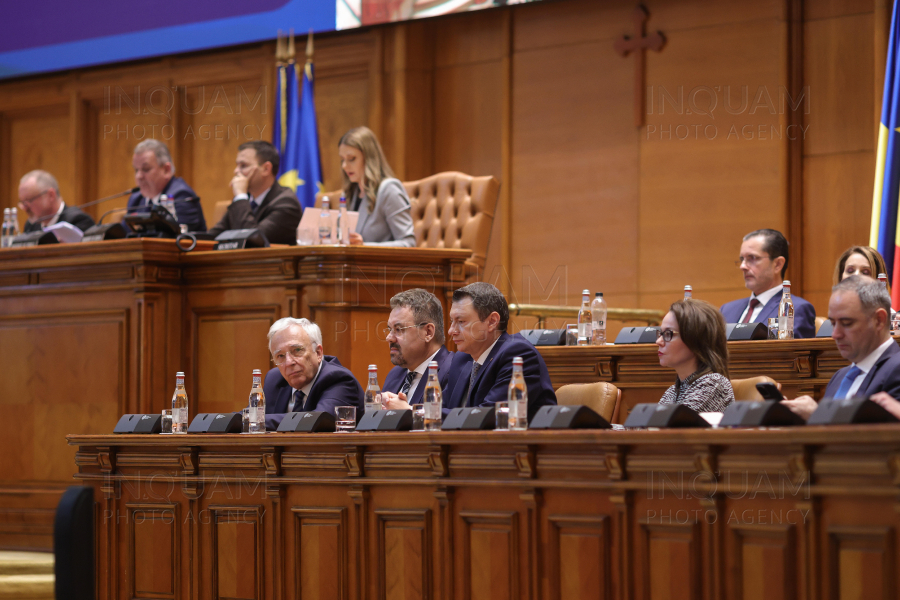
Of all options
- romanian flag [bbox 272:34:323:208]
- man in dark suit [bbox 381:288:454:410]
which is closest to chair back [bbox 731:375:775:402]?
man in dark suit [bbox 381:288:454:410]

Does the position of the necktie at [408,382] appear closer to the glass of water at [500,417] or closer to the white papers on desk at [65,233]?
the glass of water at [500,417]

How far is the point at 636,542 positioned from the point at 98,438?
2.13 meters

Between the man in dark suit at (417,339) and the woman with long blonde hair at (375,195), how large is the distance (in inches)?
51.7

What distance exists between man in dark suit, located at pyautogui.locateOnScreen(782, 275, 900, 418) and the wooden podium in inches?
84.2

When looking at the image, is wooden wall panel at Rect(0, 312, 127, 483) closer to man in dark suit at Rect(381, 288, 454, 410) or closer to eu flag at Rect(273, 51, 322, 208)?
man in dark suit at Rect(381, 288, 454, 410)

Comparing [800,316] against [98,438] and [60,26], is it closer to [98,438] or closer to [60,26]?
[98,438]

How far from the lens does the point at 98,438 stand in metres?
3.98

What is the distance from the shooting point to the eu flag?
23.6ft

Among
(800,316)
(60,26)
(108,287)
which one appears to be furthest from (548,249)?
(60,26)

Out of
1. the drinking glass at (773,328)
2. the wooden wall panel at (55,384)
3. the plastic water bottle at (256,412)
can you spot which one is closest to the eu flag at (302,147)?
the wooden wall panel at (55,384)

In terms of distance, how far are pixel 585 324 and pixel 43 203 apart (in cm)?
303

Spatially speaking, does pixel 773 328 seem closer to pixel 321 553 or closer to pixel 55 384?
pixel 321 553

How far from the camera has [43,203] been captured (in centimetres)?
602

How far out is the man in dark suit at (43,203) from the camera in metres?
5.95
